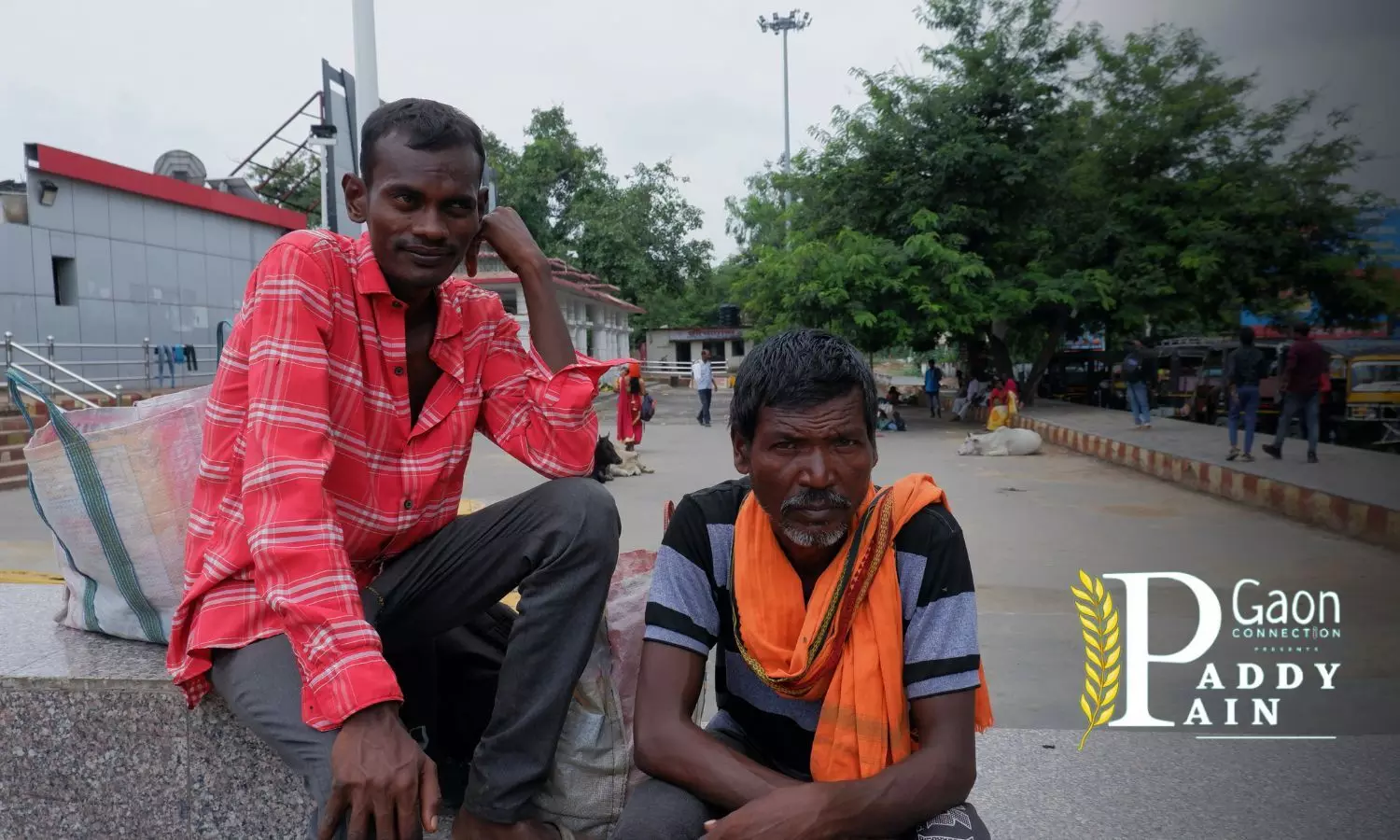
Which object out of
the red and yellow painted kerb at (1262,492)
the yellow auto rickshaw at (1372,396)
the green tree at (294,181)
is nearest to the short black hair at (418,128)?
the red and yellow painted kerb at (1262,492)

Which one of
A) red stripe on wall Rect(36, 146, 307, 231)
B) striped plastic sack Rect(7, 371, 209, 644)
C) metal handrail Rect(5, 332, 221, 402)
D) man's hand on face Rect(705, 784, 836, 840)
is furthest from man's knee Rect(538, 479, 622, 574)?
red stripe on wall Rect(36, 146, 307, 231)

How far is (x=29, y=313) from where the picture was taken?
14203 mm

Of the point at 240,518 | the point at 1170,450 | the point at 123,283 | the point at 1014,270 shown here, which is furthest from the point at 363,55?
the point at 1014,270

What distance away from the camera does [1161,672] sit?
4.27 m

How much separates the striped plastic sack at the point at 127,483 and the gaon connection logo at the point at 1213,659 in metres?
2.90

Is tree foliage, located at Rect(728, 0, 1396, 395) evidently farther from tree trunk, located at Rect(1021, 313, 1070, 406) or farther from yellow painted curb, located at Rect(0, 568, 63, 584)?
yellow painted curb, located at Rect(0, 568, 63, 584)

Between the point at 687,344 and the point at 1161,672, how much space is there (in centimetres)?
4683

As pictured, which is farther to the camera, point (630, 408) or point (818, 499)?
point (630, 408)

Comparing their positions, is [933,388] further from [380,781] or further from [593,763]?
[380,781]

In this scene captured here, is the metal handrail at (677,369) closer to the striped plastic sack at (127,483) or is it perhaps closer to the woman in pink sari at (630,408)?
the woman in pink sari at (630,408)

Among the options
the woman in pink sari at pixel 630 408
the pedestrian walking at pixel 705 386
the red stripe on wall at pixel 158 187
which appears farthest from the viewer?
the pedestrian walking at pixel 705 386

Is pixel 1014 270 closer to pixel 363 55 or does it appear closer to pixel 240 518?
pixel 363 55

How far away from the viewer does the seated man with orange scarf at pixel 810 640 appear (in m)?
1.67

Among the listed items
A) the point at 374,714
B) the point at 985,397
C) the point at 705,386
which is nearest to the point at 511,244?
the point at 374,714
